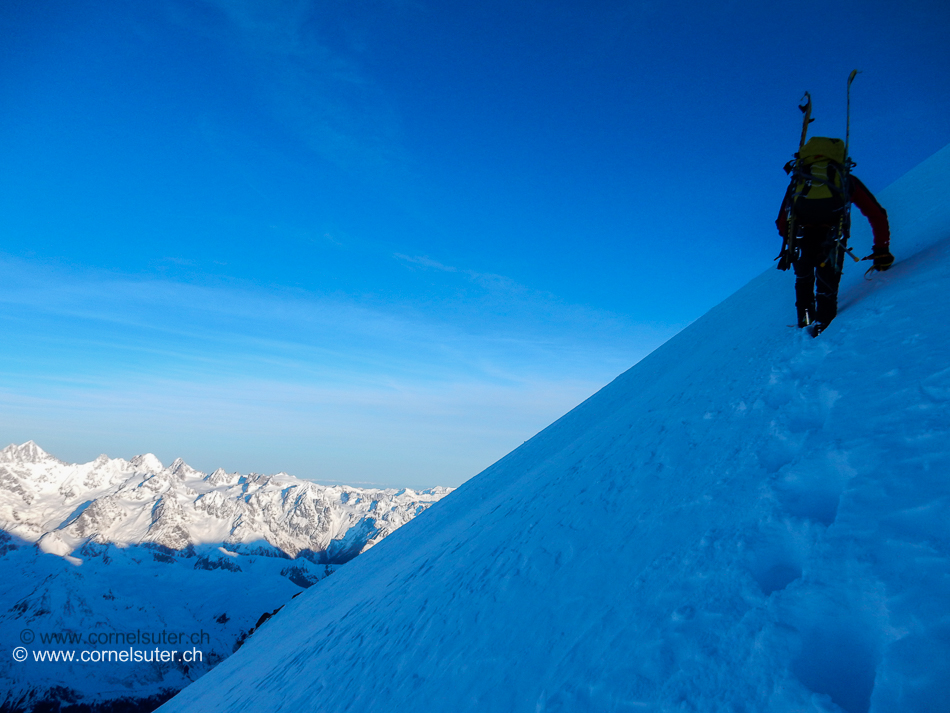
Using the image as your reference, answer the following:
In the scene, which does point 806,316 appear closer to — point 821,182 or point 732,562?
point 821,182

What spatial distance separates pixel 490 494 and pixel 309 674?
5.38 meters

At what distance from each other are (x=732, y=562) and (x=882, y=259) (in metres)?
4.98

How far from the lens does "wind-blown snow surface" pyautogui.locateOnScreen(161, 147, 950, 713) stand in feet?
7.19

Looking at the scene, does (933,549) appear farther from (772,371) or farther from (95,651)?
(95,651)

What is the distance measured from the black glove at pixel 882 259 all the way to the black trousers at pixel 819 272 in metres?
0.56

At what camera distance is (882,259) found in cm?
563

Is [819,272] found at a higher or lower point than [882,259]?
lower

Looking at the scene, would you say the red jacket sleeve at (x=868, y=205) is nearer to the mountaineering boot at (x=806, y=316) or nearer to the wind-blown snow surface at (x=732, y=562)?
the wind-blown snow surface at (x=732, y=562)

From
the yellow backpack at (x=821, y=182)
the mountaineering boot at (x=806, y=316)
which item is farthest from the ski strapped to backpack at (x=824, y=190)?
the mountaineering boot at (x=806, y=316)

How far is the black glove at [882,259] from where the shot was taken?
5578mm

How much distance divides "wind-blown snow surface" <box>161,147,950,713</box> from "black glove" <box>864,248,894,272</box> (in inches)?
6.3

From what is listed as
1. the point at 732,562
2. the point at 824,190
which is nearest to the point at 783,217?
the point at 824,190

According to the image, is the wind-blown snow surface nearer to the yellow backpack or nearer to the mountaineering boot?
the mountaineering boot

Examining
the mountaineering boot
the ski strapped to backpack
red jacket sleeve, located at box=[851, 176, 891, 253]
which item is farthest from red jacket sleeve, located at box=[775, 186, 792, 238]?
the mountaineering boot
